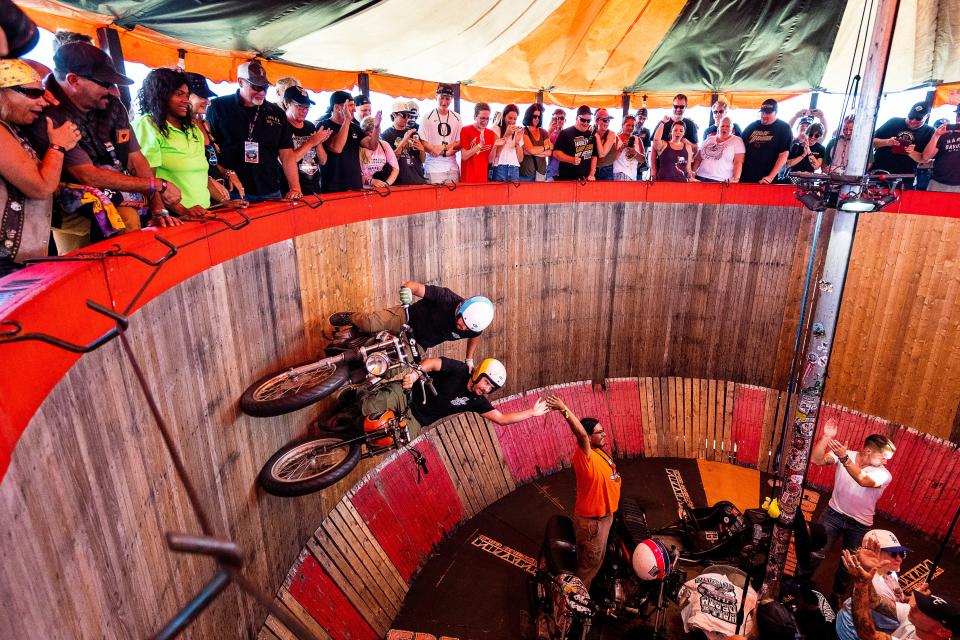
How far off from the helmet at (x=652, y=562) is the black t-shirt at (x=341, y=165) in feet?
15.7

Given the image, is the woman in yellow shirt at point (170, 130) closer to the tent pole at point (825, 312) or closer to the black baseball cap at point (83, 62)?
the black baseball cap at point (83, 62)

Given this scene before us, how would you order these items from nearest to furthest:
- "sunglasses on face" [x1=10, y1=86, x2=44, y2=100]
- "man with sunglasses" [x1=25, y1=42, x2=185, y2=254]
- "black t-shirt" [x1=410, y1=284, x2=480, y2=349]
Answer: "sunglasses on face" [x1=10, y1=86, x2=44, y2=100] → "man with sunglasses" [x1=25, y1=42, x2=185, y2=254] → "black t-shirt" [x1=410, y1=284, x2=480, y2=349]

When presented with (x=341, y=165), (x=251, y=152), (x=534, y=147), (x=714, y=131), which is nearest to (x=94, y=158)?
(x=251, y=152)

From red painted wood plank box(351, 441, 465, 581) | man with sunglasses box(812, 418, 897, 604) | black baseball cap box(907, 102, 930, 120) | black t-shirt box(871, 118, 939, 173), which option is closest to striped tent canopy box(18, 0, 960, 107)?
black baseball cap box(907, 102, 930, 120)

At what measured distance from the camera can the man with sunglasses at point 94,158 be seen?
2.90 m

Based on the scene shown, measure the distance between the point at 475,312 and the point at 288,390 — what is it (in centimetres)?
185

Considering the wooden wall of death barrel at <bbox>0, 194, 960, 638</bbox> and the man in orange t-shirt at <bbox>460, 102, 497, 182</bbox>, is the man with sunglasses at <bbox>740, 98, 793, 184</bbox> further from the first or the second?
the man in orange t-shirt at <bbox>460, 102, 497, 182</bbox>

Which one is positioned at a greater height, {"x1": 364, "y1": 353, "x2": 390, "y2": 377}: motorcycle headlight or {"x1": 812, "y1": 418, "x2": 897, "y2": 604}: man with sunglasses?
{"x1": 364, "y1": 353, "x2": 390, "y2": 377}: motorcycle headlight

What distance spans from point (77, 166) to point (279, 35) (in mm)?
4506

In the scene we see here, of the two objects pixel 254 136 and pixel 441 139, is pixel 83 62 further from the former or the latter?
pixel 441 139

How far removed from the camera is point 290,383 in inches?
173

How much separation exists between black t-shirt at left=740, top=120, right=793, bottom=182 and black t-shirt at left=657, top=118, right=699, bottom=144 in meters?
0.78

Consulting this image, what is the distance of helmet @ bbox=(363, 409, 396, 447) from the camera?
463 cm

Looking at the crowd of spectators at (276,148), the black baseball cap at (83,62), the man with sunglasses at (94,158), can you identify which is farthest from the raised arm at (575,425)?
the black baseball cap at (83,62)
